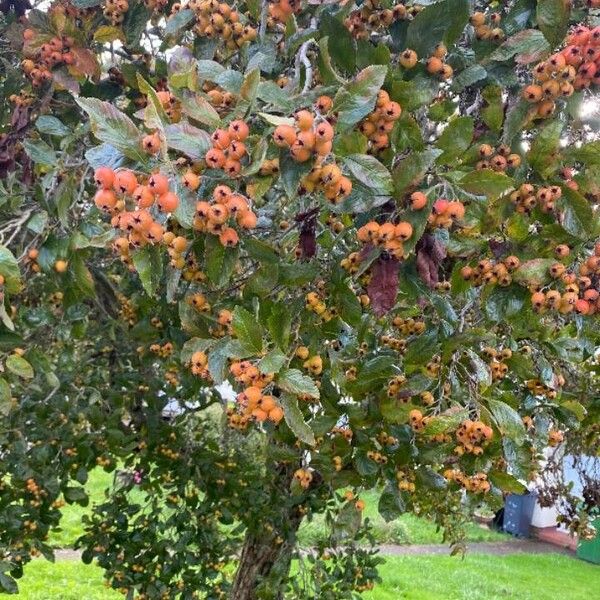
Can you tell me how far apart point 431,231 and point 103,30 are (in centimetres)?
121

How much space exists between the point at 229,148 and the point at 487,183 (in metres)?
0.56

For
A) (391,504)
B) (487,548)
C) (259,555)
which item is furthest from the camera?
(487,548)

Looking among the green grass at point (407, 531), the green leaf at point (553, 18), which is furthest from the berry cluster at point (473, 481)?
the green grass at point (407, 531)

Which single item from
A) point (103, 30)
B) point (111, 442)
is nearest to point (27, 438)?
point (111, 442)

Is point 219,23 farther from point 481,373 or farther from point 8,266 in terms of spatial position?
point 481,373

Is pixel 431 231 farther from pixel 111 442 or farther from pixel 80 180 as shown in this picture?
pixel 111 442

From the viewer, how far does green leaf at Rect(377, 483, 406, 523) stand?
2.41m

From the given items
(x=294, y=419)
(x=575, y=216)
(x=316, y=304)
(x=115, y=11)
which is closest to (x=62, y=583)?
(x=316, y=304)

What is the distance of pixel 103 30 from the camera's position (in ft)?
7.03

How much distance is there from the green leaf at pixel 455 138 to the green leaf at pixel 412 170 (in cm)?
16

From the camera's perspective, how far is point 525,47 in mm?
1669

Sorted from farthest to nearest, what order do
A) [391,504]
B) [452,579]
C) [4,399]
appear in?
[452,579] → [391,504] → [4,399]

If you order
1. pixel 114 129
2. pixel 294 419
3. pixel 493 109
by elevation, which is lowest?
pixel 294 419

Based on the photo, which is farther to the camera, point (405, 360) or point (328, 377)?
point (328, 377)
